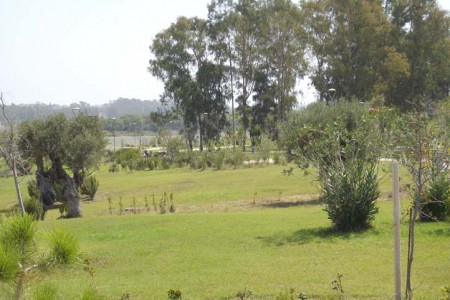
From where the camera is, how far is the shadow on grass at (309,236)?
35.3 feet

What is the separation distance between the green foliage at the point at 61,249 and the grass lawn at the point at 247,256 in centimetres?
17

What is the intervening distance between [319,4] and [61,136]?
104 feet

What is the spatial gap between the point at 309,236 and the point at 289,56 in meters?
40.3

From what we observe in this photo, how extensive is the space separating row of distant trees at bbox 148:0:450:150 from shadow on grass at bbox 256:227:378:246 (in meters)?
35.0

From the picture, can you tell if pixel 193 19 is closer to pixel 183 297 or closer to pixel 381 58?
pixel 381 58

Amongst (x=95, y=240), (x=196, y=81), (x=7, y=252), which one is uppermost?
(x=196, y=81)

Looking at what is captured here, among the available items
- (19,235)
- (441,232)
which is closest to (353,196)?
(441,232)

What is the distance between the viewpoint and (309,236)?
11195mm

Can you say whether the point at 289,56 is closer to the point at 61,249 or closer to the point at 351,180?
the point at 351,180

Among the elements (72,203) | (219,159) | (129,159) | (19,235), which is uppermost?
(19,235)

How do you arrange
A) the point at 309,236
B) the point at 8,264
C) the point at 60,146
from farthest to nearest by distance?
the point at 60,146, the point at 309,236, the point at 8,264

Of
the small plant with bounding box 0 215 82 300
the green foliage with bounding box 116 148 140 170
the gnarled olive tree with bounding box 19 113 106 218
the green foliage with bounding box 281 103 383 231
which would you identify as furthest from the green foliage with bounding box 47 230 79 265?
the green foliage with bounding box 116 148 140 170

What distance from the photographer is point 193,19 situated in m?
54.1

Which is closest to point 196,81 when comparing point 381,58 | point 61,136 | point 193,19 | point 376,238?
point 193,19
